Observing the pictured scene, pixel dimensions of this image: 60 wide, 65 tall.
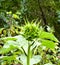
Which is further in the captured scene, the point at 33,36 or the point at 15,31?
the point at 15,31

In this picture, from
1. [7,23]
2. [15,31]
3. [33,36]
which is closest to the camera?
[33,36]

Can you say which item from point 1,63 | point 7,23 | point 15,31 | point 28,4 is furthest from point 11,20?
point 1,63

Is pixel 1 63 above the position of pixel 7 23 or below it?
below

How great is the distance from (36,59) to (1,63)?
930 mm

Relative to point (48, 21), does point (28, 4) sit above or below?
above

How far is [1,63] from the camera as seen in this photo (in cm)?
221

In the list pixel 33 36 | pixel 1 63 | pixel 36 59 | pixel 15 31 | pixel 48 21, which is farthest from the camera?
pixel 48 21

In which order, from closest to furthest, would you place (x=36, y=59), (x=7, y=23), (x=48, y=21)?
(x=36, y=59)
(x=7, y=23)
(x=48, y=21)

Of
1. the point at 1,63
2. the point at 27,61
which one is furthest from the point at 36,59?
the point at 1,63

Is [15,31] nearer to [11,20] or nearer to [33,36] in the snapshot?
[11,20]

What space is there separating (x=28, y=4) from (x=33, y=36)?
8.61ft

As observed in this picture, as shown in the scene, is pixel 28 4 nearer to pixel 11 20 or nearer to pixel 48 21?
pixel 48 21

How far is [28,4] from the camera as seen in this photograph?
150 inches

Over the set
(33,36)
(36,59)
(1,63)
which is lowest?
(1,63)
